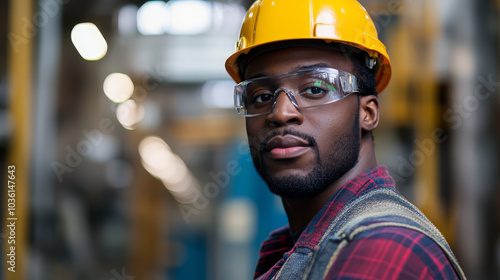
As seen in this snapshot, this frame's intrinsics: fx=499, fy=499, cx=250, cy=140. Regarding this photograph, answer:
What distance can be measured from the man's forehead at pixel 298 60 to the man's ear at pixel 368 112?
0.16m

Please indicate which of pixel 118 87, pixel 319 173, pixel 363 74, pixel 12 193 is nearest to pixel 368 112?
pixel 363 74

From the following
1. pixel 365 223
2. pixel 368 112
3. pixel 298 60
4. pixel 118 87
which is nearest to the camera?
pixel 365 223

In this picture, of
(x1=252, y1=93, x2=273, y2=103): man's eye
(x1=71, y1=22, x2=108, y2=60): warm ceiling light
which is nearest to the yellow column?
(x1=71, y1=22, x2=108, y2=60): warm ceiling light

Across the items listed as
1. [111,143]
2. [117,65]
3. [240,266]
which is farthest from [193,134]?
[240,266]

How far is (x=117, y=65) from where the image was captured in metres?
8.22

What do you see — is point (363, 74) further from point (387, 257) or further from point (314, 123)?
point (387, 257)

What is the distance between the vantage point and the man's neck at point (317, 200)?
2.06 meters

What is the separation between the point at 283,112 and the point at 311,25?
0.45 meters

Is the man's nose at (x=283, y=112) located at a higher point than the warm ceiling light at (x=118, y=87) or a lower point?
lower

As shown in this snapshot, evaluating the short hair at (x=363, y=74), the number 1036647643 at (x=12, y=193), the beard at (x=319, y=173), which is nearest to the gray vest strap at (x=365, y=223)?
the beard at (x=319, y=173)

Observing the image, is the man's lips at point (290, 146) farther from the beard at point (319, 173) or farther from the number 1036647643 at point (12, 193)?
the number 1036647643 at point (12, 193)

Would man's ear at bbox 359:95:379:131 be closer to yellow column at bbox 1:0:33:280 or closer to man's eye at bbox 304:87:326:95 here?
man's eye at bbox 304:87:326:95

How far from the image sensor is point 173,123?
35.7 ft

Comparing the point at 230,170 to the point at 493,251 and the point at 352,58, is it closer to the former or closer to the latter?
the point at 493,251
